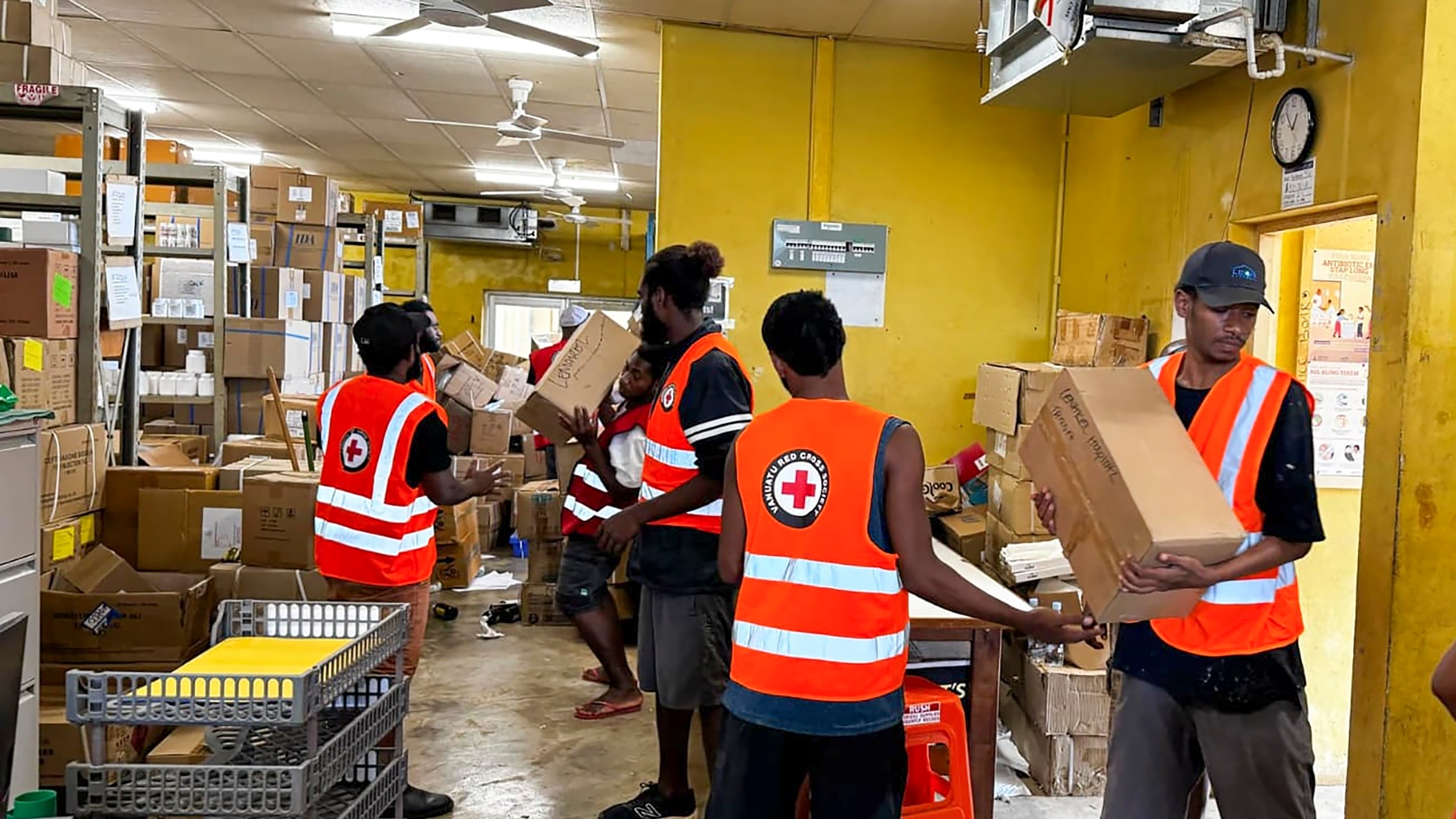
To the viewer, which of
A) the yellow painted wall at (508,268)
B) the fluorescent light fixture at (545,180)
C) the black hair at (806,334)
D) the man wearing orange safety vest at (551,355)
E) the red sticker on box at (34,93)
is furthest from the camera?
the yellow painted wall at (508,268)

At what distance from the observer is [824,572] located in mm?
1787

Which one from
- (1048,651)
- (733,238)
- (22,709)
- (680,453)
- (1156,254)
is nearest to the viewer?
(22,709)

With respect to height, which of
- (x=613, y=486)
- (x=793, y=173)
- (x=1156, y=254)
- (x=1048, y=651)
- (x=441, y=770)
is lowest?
(x=441, y=770)

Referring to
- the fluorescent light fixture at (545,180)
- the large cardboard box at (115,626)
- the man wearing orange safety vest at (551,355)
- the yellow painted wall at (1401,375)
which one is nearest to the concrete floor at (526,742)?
the yellow painted wall at (1401,375)

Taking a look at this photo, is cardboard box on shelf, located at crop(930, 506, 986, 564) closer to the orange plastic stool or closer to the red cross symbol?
the orange plastic stool

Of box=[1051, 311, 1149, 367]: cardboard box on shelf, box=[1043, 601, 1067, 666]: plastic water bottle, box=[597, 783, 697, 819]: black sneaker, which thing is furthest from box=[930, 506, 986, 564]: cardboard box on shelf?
box=[597, 783, 697, 819]: black sneaker

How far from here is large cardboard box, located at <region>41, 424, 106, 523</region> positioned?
11.2 ft

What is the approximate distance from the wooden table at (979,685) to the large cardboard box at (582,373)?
121 cm

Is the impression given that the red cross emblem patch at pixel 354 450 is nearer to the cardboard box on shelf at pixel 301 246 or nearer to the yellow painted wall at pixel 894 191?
the yellow painted wall at pixel 894 191

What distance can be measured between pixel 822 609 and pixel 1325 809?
8.54 feet

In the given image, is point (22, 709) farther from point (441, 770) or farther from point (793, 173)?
point (793, 173)

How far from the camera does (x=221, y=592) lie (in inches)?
146

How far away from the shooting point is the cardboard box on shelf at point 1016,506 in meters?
3.97

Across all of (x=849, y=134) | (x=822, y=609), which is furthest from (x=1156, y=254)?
(x=822, y=609)
